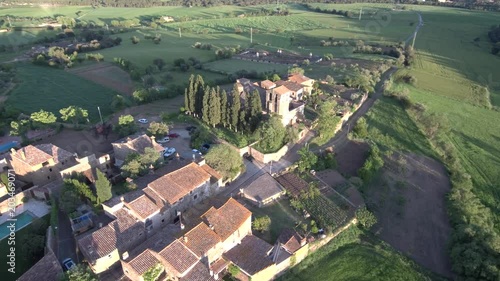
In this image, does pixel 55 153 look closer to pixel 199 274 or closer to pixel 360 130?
pixel 199 274

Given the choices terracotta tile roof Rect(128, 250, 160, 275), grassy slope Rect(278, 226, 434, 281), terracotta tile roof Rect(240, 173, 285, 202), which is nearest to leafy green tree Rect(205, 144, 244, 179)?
terracotta tile roof Rect(240, 173, 285, 202)

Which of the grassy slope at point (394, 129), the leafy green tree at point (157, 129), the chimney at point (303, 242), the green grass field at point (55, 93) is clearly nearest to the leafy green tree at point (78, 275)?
the chimney at point (303, 242)

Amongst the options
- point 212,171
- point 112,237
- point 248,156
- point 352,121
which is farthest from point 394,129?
point 112,237

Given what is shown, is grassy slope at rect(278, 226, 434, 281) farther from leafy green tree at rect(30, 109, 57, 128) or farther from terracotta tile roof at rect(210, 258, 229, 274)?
leafy green tree at rect(30, 109, 57, 128)

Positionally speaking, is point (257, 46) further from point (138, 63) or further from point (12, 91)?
point (12, 91)

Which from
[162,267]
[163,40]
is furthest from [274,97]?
[163,40]
